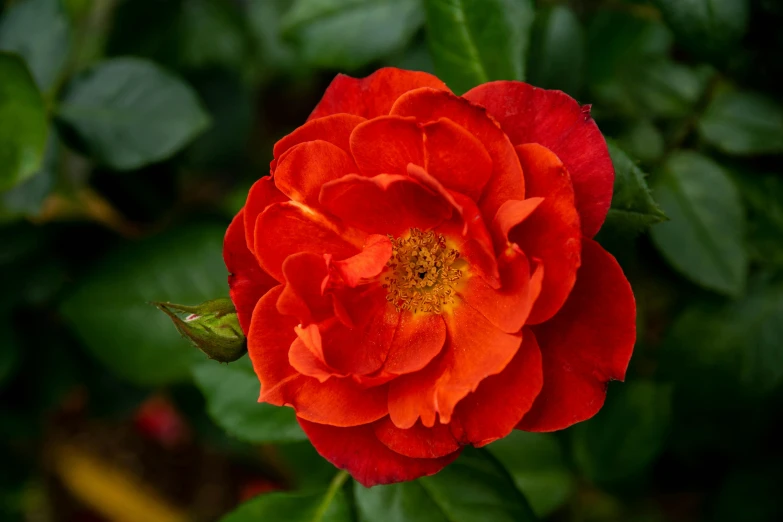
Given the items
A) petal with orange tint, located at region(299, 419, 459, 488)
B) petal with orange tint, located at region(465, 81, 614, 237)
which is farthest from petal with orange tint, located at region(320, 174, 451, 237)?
petal with orange tint, located at region(299, 419, 459, 488)

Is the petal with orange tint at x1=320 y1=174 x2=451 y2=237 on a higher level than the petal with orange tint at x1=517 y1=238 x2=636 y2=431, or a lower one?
higher

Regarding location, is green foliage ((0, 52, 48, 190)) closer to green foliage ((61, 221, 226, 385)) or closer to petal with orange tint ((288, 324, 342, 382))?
green foliage ((61, 221, 226, 385))

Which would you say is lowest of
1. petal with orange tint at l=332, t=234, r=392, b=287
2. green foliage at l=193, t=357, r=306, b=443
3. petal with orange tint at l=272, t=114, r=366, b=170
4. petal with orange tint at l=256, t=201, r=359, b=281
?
green foliage at l=193, t=357, r=306, b=443

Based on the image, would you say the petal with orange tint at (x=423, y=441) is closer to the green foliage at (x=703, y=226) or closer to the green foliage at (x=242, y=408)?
the green foliage at (x=242, y=408)

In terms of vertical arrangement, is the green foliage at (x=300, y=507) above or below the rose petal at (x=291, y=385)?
below

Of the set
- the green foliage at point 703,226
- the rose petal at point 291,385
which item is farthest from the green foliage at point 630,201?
the rose petal at point 291,385

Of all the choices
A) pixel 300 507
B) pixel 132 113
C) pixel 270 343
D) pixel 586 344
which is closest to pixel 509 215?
pixel 586 344
